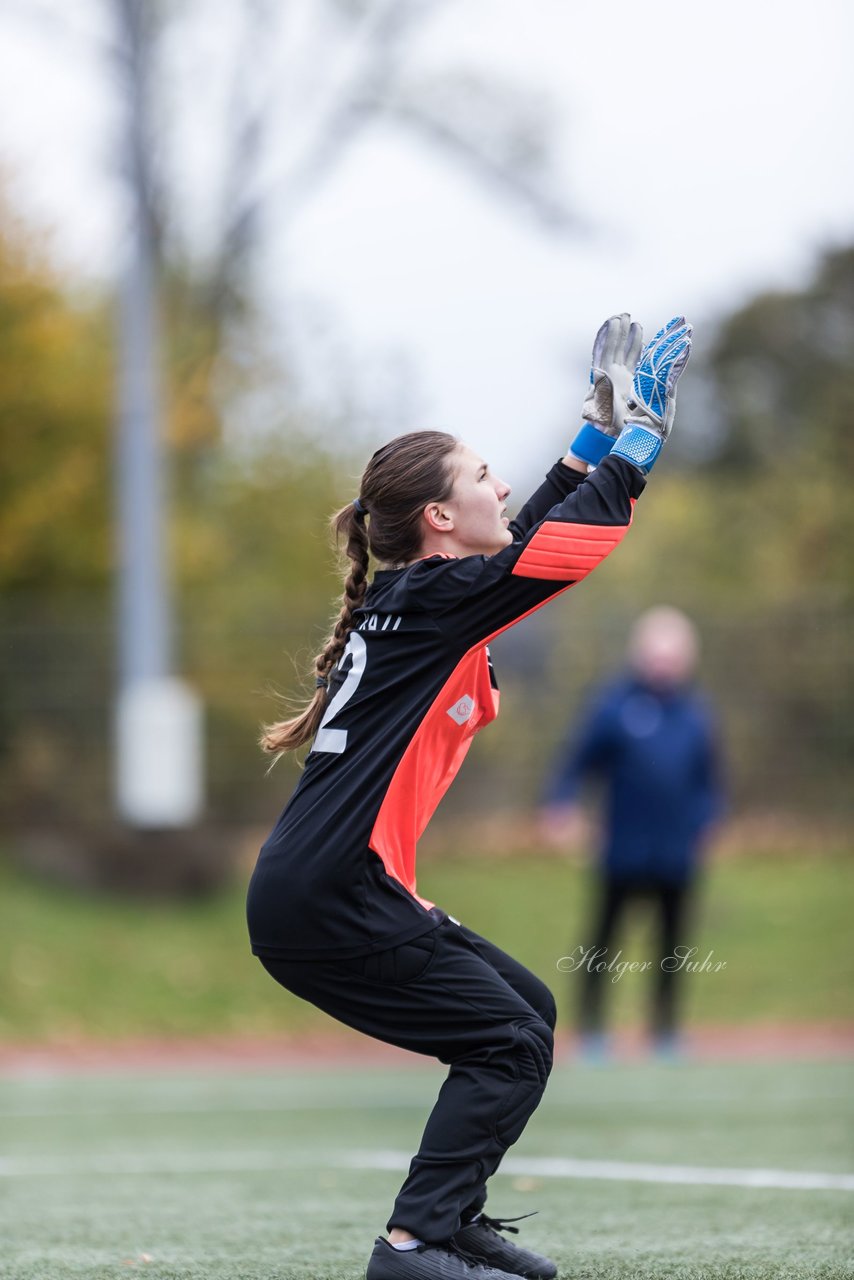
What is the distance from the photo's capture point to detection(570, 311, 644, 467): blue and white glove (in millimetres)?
3900

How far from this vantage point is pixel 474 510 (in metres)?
3.86

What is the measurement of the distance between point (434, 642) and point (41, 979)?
9721 millimetres

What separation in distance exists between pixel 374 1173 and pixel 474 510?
276cm

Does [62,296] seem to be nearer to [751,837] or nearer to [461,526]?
[751,837]

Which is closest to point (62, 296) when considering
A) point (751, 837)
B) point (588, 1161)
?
point (751, 837)

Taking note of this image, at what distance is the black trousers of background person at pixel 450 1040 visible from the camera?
3553 mm

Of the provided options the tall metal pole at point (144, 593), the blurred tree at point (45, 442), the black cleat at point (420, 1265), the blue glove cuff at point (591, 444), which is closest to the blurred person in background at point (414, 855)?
the black cleat at point (420, 1265)

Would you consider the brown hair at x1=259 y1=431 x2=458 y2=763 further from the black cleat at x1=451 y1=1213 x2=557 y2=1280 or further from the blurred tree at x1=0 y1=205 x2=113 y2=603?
the blurred tree at x1=0 y1=205 x2=113 y2=603

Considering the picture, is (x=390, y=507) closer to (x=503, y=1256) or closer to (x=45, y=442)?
(x=503, y=1256)

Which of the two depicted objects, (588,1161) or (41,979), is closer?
(588,1161)

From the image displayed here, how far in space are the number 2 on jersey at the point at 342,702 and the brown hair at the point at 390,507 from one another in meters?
0.09

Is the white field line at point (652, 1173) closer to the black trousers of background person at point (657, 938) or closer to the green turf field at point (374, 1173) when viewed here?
the green turf field at point (374, 1173)

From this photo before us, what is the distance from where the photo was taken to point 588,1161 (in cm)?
602

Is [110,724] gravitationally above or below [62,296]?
below
